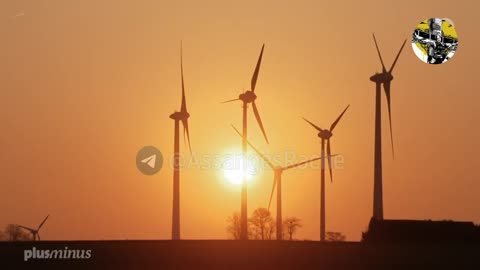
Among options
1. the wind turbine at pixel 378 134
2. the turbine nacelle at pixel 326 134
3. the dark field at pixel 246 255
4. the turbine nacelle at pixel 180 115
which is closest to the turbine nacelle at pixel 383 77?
the wind turbine at pixel 378 134

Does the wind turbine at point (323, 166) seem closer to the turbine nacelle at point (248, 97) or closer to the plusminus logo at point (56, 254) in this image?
the turbine nacelle at point (248, 97)

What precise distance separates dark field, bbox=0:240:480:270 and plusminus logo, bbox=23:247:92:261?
423 millimetres

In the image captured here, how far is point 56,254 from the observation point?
77.3m

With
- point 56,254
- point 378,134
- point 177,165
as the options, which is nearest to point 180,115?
point 177,165

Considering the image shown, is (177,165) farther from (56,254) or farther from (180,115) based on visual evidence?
(56,254)

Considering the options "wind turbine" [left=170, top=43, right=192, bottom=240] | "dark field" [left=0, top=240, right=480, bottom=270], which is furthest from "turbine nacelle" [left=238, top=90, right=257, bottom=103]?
"dark field" [left=0, top=240, right=480, bottom=270]

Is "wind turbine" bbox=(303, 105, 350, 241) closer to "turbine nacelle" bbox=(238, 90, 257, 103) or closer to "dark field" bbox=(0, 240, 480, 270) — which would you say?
"turbine nacelle" bbox=(238, 90, 257, 103)

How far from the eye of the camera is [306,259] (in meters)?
76.2

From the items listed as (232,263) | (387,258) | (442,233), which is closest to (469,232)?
(442,233)

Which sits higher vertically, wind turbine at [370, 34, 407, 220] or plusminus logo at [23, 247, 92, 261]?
wind turbine at [370, 34, 407, 220]

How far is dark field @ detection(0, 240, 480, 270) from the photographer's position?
73.6 metres

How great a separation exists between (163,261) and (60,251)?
981 centimetres

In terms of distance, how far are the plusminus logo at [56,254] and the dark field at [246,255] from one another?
423 mm

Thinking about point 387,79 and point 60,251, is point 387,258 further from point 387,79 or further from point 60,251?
point 387,79
